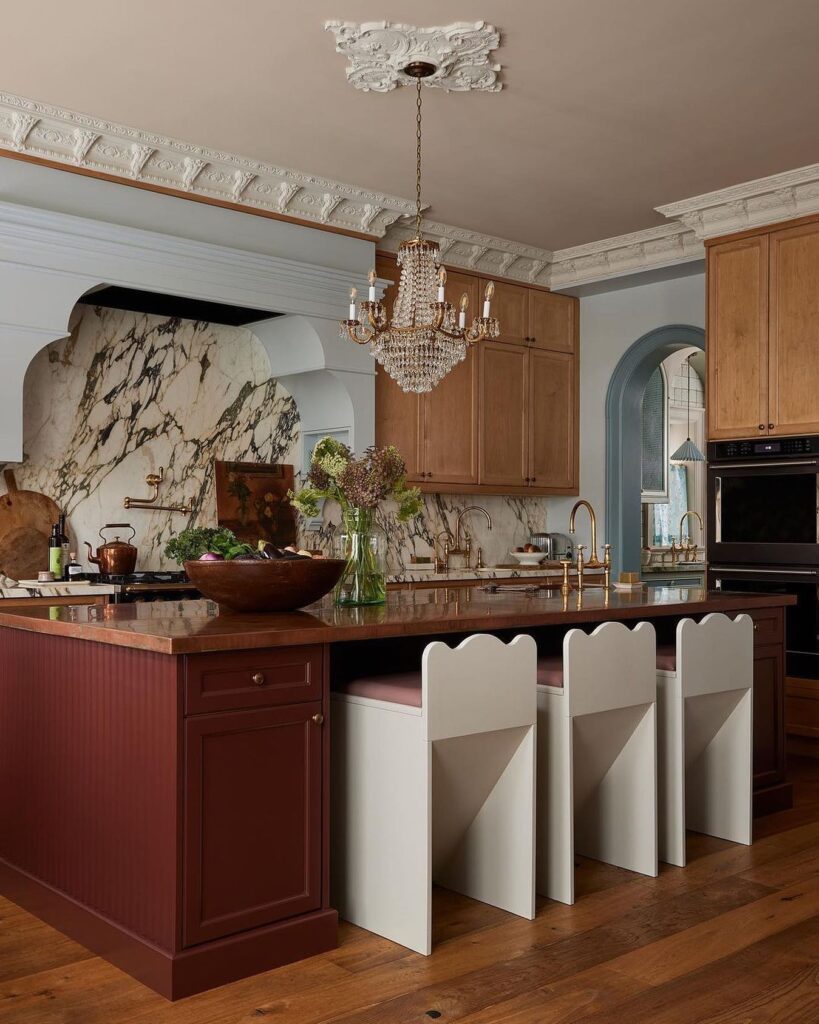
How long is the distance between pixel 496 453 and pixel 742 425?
1.69 m

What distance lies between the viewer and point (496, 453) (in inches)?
269

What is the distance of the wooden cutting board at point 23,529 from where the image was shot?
4945 millimetres

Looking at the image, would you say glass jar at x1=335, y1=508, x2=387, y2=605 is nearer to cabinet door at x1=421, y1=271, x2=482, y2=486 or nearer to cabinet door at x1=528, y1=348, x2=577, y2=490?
cabinet door at x1=421, y1=271, x2=482, y2=486

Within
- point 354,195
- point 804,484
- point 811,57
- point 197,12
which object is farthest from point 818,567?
point 197,12

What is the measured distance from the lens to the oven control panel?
5406 mm

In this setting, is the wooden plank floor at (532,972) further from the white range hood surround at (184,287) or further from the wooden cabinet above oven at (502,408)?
the wooden cabinet above oven at (502,408)

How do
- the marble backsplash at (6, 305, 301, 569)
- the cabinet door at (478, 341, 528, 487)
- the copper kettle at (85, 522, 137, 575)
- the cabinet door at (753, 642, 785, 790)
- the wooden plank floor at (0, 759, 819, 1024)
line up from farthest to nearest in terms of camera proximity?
the cabinet door at (478, 341, 528, 487), the marble backsplash at (6, 305, 301, 569), the copper kettle at (85, 522, 137, 575), the cabinet door at (753, 642, 785, 790), the wooden plank floor at (0, 759, 819, 1024)

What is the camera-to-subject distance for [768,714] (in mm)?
4203

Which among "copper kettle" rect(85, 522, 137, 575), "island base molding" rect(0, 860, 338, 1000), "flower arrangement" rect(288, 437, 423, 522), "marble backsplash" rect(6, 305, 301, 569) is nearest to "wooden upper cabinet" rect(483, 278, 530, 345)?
"marble backsplash" rect(6, 305, 301, 569)

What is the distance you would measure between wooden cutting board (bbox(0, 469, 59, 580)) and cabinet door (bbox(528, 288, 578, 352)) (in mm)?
3424

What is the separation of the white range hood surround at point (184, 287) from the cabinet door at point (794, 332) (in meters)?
2.18

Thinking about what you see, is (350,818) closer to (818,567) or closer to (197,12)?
(197,12)

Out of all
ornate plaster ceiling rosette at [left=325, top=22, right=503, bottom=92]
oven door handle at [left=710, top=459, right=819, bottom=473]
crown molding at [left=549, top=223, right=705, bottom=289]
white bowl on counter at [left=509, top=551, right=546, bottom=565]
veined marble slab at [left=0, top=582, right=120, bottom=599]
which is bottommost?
veined marble slab at [left=0, top=582, right=120, bottom=599]

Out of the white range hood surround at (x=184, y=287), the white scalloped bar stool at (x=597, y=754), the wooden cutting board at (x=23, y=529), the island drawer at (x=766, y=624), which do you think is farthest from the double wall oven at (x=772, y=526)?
the wooden cutting board at (x=23, y=529)
